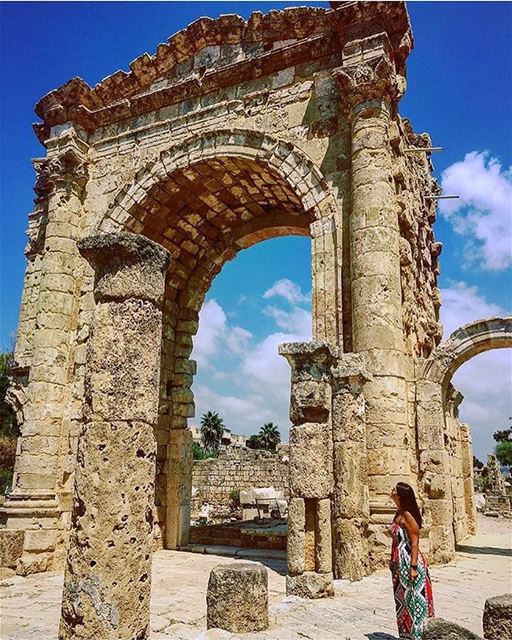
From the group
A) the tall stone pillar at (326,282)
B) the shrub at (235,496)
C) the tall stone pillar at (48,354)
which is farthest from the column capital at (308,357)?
the shrub at (235,496)

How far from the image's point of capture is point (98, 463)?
3725mm

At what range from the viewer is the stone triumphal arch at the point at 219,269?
13.3 ft

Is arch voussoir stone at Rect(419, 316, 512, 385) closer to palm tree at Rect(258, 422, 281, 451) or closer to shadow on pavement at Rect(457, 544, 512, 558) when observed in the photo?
shadow on pavement at Rect(457, 544, 512, 558)

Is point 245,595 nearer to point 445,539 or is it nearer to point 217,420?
point 445,539

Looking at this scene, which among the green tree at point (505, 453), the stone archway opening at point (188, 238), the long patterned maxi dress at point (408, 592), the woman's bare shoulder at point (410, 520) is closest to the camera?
the long patterned maxi dress at point (408, 592)

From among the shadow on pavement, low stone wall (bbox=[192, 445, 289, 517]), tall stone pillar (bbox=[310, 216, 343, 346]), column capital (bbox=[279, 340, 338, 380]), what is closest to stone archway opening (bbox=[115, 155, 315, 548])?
tall stone pillar (bbox=[310, 216, 343, 346])

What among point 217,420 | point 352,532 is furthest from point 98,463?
point 217,420

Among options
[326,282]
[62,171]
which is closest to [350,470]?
[326,282]

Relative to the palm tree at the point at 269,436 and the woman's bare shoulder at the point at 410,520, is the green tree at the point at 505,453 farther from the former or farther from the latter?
the woman's bare shoulder at the point at 410,520

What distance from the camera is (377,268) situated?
26.7 ft

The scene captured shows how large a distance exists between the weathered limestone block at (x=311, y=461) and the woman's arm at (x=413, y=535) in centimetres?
187

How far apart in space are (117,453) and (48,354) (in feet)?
23.7

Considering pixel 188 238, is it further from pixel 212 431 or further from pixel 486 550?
pixel 212 431

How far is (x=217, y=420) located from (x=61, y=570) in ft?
148
